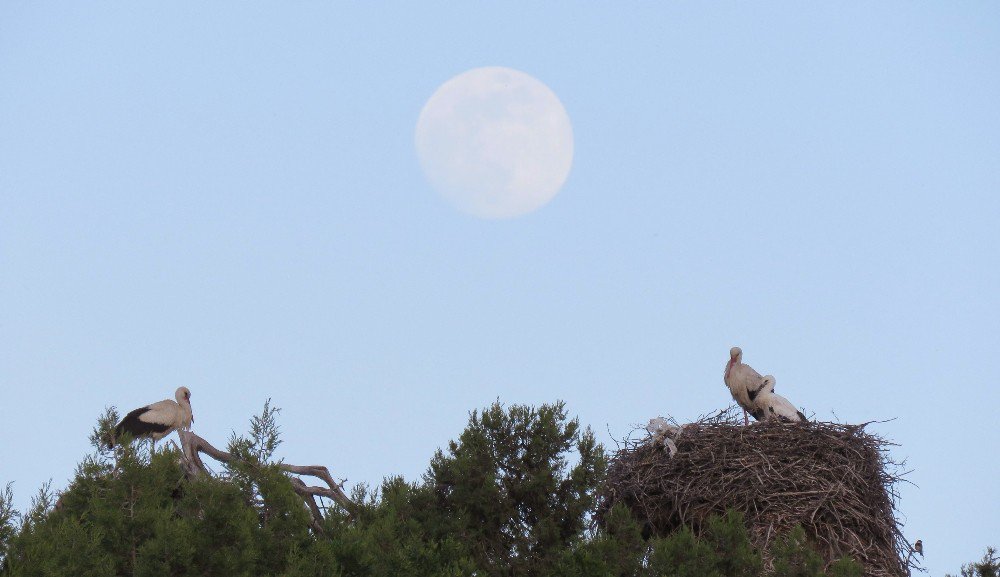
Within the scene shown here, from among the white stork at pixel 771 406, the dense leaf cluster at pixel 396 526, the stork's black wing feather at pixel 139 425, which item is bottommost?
the dense leaf cluster at pixel 396 526

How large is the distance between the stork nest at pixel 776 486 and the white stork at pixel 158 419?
6.36 metres

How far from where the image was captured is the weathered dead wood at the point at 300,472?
45.1ft

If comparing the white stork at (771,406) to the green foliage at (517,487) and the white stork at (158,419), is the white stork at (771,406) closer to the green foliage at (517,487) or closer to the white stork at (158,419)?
the green foliage at (517,487)

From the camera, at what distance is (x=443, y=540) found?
42.9 feet

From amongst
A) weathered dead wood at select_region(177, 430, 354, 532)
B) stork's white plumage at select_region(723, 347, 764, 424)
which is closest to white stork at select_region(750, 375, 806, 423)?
stork's white plumage at select_region(723, 347, 764, 424)

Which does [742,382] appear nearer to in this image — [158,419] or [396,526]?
[396,526]

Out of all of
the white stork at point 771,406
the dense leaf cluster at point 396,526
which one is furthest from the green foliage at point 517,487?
the white stork at point 771,406

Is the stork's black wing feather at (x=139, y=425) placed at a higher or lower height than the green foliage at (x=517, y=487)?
higher

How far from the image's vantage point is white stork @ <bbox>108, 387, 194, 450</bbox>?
16.3 metres

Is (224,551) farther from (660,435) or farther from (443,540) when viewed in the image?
(660,435)

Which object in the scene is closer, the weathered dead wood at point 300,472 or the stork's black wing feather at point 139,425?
the weathered dead wood at point 300,472

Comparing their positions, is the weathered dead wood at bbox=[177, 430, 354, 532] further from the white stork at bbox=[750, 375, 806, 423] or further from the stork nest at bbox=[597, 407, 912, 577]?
the white stork at bbox=[750, 375, 806, 423]

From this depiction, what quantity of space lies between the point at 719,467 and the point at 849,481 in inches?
65.1

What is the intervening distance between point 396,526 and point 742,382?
22.0 ft
